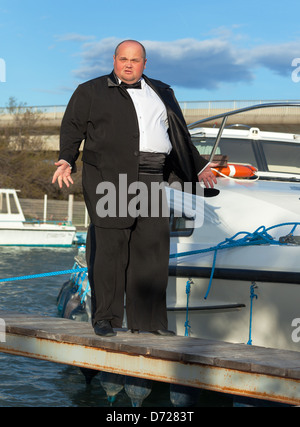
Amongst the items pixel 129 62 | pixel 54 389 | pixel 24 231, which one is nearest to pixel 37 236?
pixel 24 231

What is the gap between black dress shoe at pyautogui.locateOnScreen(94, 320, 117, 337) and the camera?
16.3 feet

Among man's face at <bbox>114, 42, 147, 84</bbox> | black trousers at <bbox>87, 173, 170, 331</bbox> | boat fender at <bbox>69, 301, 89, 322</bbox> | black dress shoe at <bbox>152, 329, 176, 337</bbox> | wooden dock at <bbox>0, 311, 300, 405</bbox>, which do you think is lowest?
boat fender at <bbox>69, 301, 89, 322</bbox>

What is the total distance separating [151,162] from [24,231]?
2577 centimetres

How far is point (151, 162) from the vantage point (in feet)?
16.3

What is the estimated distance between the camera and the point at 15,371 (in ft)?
26.4

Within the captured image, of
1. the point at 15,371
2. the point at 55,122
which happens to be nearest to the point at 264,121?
the point at 55,122

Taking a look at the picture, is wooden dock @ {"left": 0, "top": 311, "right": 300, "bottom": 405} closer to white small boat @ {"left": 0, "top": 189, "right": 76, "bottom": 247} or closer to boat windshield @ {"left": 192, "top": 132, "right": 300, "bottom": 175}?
boat windshield @ {"left": 192, "top": 132, "right": 300, "bottom": 175}

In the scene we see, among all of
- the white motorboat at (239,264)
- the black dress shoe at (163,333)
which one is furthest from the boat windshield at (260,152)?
the black dress shoe at (163,333)

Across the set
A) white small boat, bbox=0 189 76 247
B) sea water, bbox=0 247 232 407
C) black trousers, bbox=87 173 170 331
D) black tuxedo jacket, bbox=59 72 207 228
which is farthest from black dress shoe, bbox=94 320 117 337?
white small boat, bbox=0 189 76 247

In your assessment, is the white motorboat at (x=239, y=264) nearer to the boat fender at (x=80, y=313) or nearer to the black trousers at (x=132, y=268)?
the black trousers at (x=132, y=268)

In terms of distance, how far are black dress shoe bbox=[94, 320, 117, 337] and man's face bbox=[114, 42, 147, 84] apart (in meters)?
1.70

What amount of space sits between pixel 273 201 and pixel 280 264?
2.97 ft

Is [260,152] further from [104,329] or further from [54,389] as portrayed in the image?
[104,329]
